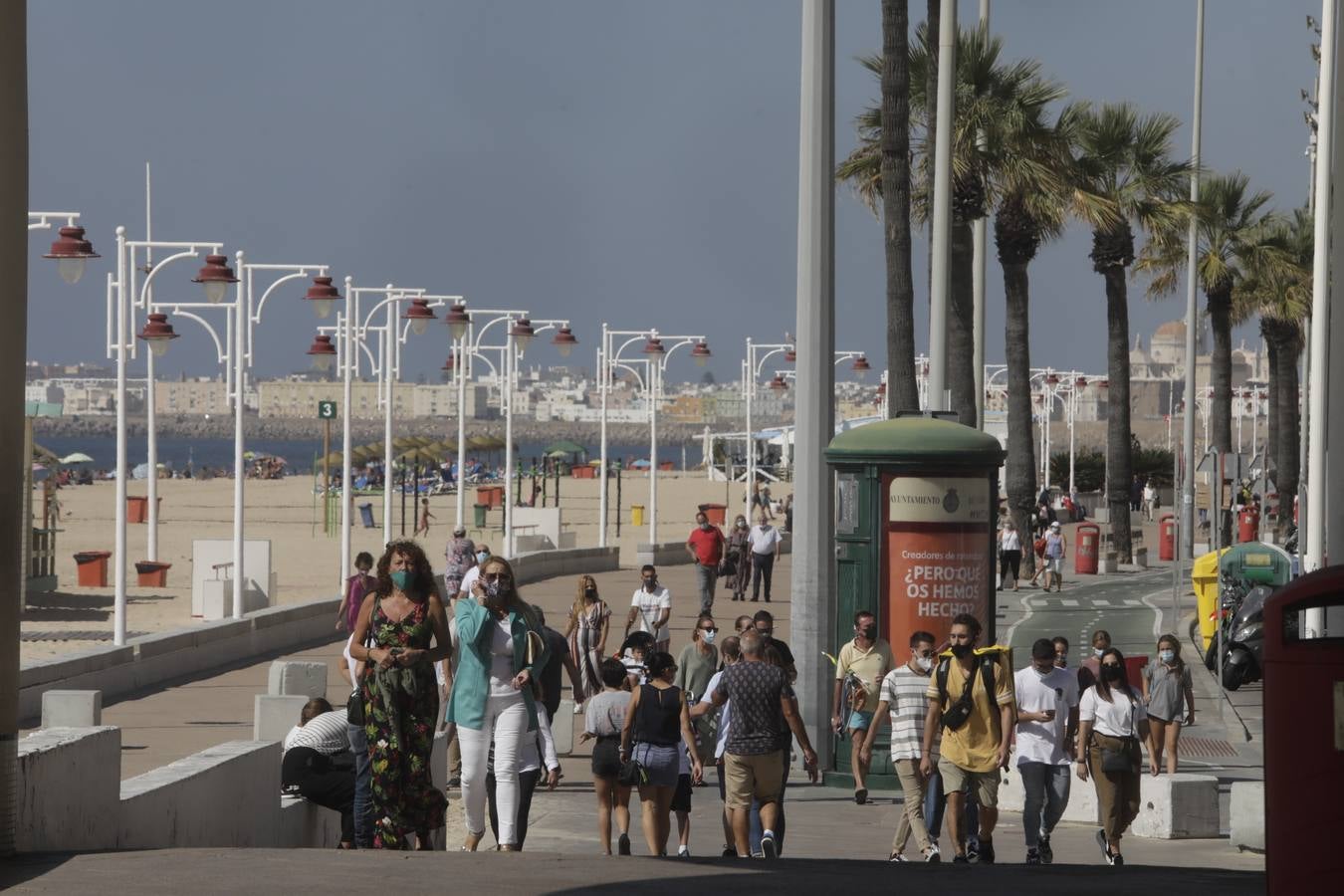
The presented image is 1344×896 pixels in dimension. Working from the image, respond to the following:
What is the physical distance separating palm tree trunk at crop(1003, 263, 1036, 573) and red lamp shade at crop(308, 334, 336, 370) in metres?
15.0

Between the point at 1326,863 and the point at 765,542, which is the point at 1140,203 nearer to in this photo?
the point at 765,542

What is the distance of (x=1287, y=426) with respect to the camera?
202 ft

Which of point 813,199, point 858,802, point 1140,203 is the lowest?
point 858,802

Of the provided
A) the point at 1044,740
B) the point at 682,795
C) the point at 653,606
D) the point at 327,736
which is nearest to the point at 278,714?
the point at 327,736

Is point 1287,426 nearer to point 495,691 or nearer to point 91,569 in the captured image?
point 91,569

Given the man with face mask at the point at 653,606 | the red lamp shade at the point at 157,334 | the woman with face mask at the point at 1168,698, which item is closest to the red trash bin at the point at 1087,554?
the red lamp shade at the point at 157,334

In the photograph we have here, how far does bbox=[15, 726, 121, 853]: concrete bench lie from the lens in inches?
336

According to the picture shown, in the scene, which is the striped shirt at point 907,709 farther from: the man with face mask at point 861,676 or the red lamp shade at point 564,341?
the red lamp shade at point 564,341

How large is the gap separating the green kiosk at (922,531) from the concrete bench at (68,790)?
7.78m

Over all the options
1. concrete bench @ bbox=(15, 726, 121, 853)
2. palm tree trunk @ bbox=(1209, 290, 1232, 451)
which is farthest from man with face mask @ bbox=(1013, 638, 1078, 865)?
Result: palm tree trunk @ bbox=(1209, 290, 1232, 451)

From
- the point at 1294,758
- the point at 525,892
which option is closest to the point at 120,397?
the point at 525,892

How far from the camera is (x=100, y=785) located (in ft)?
30.1

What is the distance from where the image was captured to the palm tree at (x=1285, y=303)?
2245 inches

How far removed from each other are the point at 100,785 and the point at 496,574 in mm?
2471
